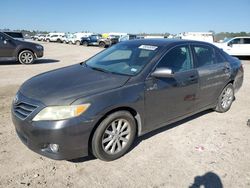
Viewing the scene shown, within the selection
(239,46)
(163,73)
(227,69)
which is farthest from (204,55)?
(239,46)

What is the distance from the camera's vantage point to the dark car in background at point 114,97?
3.08 metres

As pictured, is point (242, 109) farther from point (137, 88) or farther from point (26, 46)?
point (26, 46)

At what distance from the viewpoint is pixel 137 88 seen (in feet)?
11.8

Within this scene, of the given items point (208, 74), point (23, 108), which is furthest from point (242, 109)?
point (23, 108)

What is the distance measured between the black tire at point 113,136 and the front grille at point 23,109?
84 cm

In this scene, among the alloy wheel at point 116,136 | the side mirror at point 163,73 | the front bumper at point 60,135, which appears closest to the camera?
the front bumper at point 60,135

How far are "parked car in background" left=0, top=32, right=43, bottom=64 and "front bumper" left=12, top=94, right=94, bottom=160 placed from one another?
993 cm

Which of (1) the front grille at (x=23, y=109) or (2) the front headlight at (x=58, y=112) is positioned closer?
(2) the front headlight at (x=58, y=112)

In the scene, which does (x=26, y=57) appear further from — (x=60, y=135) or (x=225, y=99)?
(x=60, y=135)

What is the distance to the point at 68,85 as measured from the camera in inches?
137

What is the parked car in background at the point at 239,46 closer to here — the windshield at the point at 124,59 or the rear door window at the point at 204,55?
the rear door window at the point at 204,55

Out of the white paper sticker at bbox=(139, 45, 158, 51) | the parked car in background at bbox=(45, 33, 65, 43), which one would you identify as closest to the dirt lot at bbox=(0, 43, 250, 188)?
the white paper sticker at bbox=(139, 45, 158, 51)

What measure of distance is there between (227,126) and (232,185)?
→ 6.58 feet

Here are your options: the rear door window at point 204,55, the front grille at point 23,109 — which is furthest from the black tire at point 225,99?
the front grille at point 23,109
